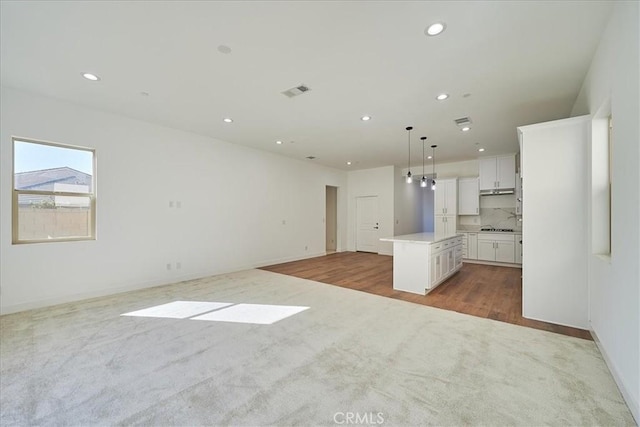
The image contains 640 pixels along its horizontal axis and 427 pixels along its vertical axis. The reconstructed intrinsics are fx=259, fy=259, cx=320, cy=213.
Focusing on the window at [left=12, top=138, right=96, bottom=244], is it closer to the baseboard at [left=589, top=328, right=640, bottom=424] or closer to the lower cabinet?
the lower cabinet

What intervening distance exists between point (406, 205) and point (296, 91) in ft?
21.9

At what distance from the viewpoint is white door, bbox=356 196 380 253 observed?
29.0ft

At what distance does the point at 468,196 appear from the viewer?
7332 mm

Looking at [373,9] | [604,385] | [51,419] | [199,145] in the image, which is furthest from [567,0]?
[199,145]

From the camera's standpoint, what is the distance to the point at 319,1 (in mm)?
1991

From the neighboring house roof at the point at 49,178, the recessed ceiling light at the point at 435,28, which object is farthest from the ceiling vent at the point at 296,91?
the neighboring house roof at the point at 49,178

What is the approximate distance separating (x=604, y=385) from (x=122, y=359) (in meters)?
3.96

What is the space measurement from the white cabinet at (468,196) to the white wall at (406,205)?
183 centimetres

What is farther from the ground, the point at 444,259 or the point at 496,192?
the point at 496,192

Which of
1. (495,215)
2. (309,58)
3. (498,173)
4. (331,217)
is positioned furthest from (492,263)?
(309,58)

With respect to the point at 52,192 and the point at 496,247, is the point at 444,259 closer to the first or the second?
the point at 496,247

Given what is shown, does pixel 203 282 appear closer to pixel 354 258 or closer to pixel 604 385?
pixel 354 258

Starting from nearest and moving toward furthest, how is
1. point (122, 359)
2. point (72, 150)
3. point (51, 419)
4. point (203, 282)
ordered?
point (51, 419) < point (122, 359) < point (72, 150) < point (203, 282)

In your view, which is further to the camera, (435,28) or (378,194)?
(378,194)
